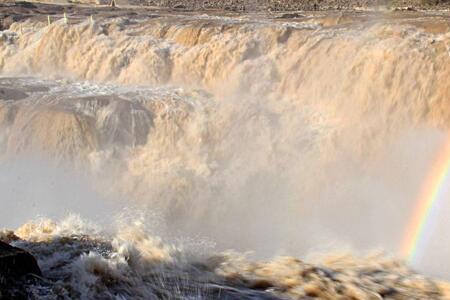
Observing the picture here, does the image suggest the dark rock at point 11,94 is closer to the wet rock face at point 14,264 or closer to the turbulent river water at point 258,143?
the turbulent river water at point 258,143

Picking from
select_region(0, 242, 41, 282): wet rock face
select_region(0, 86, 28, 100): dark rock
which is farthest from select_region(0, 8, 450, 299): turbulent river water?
select_region(0, 242, 41, 282): wet rock face

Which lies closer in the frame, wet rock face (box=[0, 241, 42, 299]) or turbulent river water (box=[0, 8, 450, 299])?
wet rock face (box=[0, 241, 42, 299])

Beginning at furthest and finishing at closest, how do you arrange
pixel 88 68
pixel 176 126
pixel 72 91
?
pixel 88 68 < pixel 72 91 < pixel 176 126

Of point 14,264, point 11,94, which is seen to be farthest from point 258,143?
point 14,264

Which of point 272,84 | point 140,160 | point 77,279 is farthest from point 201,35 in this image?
point 77,279

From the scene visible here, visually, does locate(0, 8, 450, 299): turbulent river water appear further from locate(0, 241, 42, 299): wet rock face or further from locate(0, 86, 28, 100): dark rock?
locate(0, 241, 42, 299): wet rock face

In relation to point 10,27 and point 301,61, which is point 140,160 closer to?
point 301,61

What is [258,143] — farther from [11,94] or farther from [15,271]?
[15,271]

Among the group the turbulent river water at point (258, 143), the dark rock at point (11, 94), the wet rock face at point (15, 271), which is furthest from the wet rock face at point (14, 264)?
the dark rock at point (11, 94)
